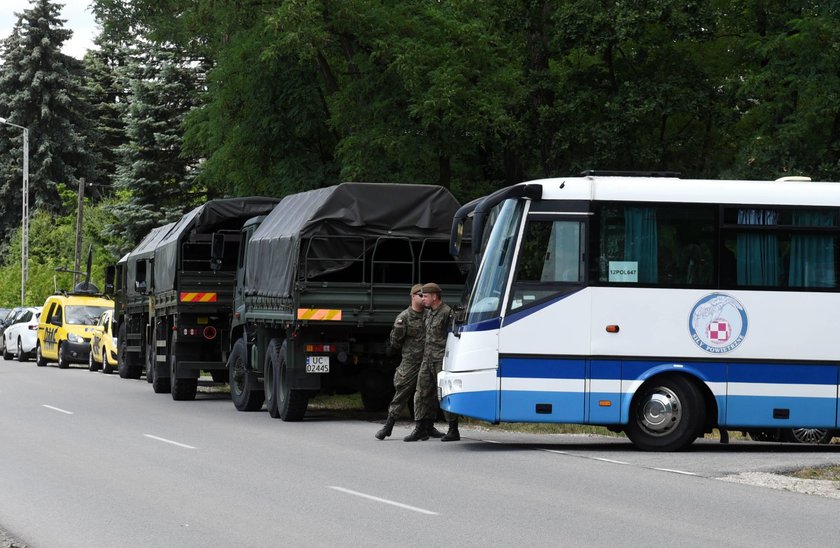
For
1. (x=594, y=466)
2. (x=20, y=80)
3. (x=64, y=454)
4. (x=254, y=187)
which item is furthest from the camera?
(x=20, y=80)

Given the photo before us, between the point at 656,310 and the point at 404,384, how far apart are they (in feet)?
10.4

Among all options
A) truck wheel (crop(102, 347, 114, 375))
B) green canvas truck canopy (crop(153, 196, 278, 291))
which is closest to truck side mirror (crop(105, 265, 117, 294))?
truck wheel (crop(102, 347, 114, 375))

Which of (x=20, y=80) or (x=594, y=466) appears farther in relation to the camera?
(x=20, y=80)

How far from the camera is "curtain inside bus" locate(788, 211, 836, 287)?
17297mm

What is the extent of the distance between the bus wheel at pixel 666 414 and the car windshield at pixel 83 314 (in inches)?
1148

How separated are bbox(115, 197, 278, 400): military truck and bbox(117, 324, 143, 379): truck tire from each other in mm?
6305

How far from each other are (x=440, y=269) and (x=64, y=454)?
6.90 meters

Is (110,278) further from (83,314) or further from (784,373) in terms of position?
(784,373)

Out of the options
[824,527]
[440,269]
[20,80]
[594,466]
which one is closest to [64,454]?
[594,466]

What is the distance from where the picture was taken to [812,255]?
681 inches

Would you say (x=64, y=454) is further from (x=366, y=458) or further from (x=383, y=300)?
(x=383, y=300)

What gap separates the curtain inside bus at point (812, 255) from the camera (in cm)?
1730

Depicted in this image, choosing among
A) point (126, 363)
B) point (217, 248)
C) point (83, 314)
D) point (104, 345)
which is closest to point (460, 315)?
point (217, 248)

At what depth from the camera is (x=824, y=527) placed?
11.0m
